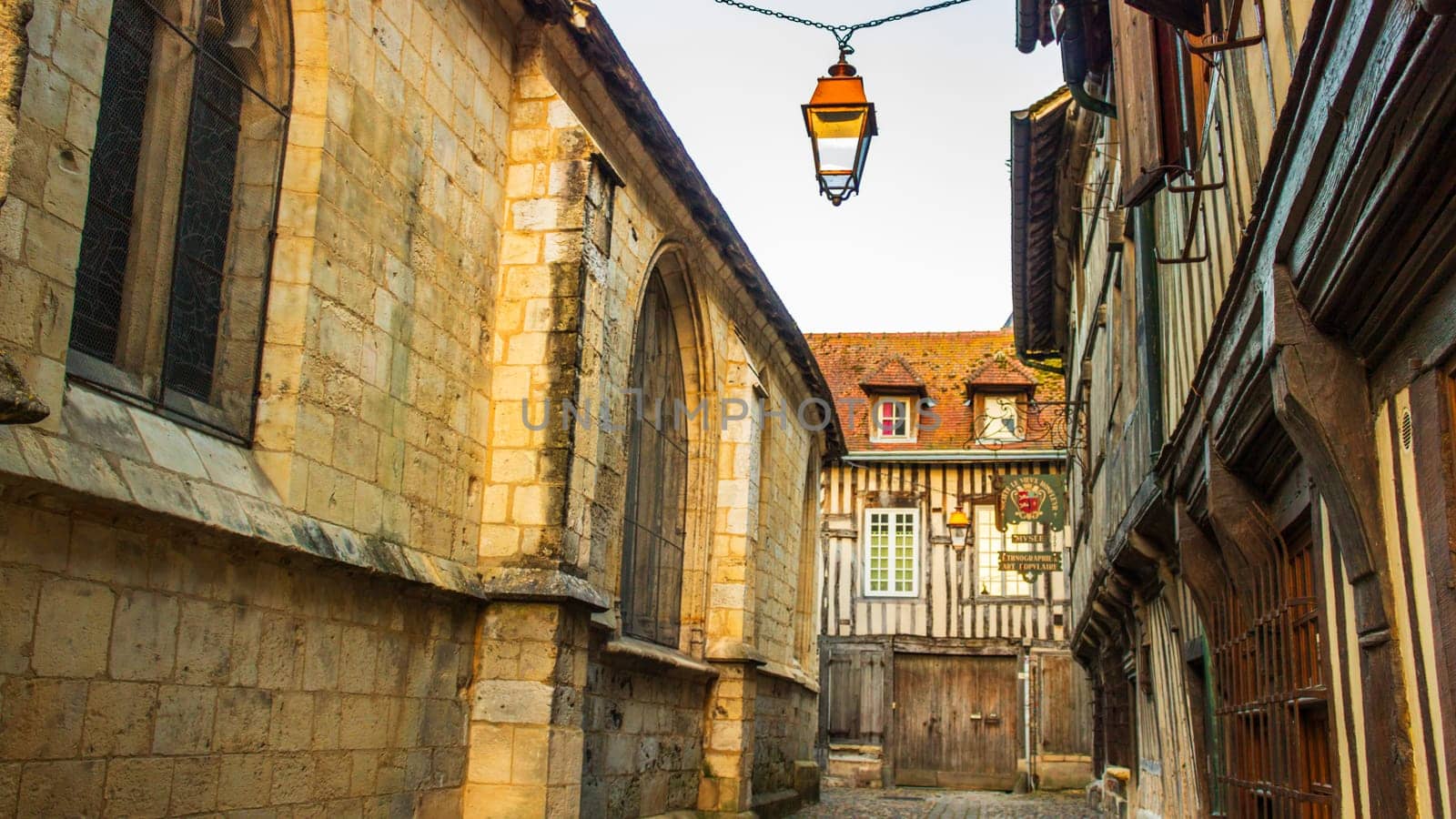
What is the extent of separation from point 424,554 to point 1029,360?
1233 cm

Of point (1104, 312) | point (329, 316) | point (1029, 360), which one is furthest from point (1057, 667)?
point (329, 316)

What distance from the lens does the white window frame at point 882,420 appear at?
69.7 ft

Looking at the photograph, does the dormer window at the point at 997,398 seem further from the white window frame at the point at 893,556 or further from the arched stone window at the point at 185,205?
the arched stone window at the point at 185,205

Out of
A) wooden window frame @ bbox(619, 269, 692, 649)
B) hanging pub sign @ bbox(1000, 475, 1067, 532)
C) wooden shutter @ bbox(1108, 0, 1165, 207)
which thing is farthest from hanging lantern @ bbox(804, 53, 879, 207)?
hanging pub sign @ bbox(1000, 475, 1067, 532)

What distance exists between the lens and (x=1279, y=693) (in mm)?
4676

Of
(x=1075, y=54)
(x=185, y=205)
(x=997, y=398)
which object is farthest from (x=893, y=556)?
(x=185, y=205)

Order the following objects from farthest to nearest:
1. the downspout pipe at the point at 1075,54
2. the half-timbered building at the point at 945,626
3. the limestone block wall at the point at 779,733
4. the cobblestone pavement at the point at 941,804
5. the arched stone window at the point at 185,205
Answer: the half-timbered building at the point at 945,626
the cobblestone pavement at the point at 941,804
the limestone block wall at the point at 779,733
the downspout pipe at the point at 1075,54
the arched stone window at the point at 185,205

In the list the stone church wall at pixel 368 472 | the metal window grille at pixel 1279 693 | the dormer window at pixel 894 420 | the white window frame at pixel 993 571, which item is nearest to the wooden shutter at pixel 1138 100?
the metal window grille at pixel 1279 693

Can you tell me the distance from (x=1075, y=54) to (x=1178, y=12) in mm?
3506

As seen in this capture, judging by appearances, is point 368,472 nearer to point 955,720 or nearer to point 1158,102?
point 1158,102

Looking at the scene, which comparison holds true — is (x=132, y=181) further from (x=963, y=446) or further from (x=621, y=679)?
(x=963, y=446)

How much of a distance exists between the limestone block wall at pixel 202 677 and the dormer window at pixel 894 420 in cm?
1537

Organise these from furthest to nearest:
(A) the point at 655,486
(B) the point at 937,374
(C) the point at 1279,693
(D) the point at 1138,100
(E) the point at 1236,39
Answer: (B) the point at 937,374
(A) the point at 655,486
(D) the point at 1138,100
(C) the point at 1279,693
(E) the point at 1236,39

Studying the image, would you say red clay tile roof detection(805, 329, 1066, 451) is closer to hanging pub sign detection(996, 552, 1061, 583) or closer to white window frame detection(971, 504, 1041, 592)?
white window frame detection(971, 504, 1041, 592)
